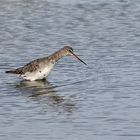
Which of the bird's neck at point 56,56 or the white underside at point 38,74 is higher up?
the bird's neck at point 56,56

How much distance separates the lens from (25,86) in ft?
67.6

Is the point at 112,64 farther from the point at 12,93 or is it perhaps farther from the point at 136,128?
the point at 136,128

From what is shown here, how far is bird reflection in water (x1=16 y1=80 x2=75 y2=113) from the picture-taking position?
18.3m

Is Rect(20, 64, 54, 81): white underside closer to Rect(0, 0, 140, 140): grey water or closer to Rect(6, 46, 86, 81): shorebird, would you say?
Rect(6, 46, 86, 81): shorebird

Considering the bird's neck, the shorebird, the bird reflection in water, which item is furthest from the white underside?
the bird's neck

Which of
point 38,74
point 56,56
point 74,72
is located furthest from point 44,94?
point 74,72

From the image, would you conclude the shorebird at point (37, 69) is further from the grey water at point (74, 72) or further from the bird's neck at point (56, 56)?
the grey water at point (74, 72)

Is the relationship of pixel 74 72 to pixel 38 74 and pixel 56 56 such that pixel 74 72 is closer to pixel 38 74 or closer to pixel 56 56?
pixel 56 56

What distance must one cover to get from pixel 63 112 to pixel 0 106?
1301 millimetres

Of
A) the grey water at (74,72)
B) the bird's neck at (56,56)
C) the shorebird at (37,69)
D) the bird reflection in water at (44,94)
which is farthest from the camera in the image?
the bird's neck at (56,56)

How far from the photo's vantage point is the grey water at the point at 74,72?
16.0m

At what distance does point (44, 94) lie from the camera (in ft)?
64.4

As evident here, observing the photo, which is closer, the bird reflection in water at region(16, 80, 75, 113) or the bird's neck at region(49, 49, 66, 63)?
the bird reflection in water at region(16, 80, 75, 113)

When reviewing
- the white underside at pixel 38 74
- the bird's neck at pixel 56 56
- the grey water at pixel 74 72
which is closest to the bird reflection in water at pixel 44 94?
the grey water at pixel 74 72
